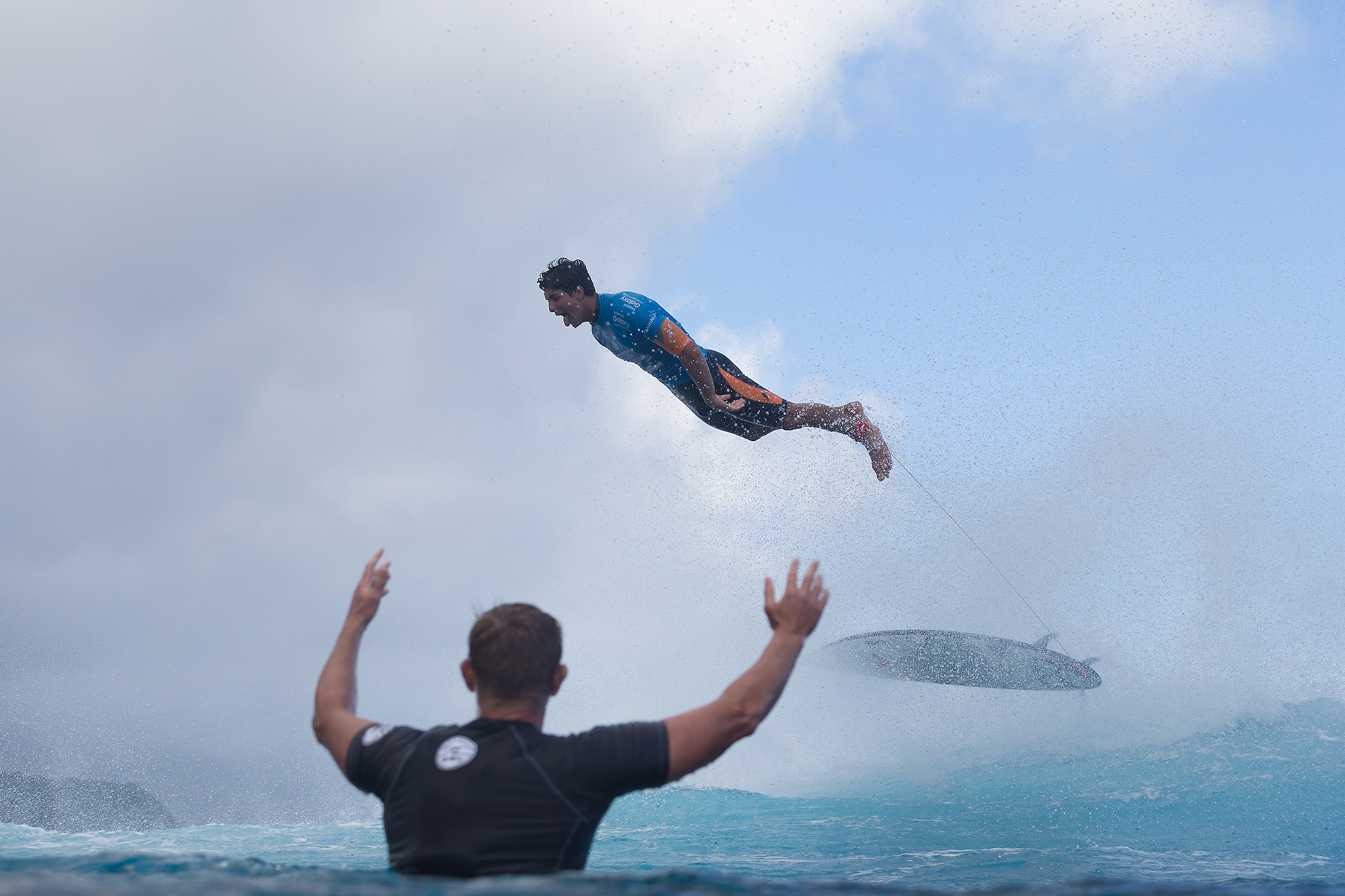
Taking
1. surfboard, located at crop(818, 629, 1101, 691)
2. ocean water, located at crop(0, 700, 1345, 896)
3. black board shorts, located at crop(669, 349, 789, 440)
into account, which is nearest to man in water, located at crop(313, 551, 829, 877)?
ocean water, located at crop(0, 700, 1345, 896)

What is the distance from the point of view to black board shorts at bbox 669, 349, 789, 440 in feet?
23.7

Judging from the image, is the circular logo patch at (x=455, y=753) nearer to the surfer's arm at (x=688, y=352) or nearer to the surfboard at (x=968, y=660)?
the surfer's arm at (x=688, y=352)

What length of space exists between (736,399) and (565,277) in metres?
1.91

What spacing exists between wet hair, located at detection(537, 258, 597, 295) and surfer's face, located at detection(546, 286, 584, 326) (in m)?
0.03

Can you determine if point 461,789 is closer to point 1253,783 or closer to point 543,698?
point 543,698

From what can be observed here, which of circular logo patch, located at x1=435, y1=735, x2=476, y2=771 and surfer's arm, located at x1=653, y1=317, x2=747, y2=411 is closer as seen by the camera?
circular logo patch, located at x1=435, y1=735, x2=476, y2=771

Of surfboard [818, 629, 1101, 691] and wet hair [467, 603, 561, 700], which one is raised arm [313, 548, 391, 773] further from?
surfboard [818, 629, 1101, 691]

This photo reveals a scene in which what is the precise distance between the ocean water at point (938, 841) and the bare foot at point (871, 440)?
3376mm

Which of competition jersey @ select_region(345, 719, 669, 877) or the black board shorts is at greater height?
the black board shorts

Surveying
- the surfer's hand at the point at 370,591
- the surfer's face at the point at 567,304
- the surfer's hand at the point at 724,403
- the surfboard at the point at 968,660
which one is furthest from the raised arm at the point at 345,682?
the surfboard at the point at 968,660

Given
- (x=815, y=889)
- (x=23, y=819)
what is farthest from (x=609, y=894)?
(x=23, y=819)

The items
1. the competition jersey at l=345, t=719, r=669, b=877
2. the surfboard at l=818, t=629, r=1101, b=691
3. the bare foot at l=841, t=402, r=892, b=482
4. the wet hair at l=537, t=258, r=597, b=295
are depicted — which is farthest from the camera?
the surfboard at l=818, t=629, r=1101, b=691

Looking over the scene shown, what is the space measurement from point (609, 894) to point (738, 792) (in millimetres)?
19697

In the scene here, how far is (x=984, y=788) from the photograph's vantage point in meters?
19.2
